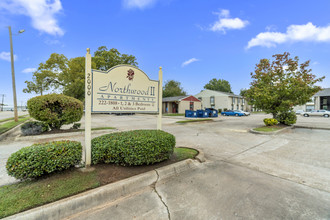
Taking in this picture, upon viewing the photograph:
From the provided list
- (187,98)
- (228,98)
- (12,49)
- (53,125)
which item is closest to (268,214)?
(53,125)

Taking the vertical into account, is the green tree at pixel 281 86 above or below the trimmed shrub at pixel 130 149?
above

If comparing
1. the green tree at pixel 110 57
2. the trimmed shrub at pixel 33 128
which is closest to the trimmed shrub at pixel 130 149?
the trimmed shrub at pixel 33 128

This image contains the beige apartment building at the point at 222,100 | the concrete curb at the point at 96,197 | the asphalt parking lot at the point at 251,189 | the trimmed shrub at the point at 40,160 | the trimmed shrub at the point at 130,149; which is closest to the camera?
the concrete curb at the point at 96,197

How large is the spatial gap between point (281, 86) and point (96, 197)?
36.9ft

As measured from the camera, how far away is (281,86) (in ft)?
30.5

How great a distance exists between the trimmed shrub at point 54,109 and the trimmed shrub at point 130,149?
4.95 m

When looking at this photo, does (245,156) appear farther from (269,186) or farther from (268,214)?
(268,214)

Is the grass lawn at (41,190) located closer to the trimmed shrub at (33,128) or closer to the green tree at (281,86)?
the trimmed shrub at (33,128)

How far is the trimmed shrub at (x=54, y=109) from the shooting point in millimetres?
6384

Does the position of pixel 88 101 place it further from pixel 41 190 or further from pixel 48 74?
pixel 48 74

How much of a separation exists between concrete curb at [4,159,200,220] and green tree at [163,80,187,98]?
45.2 metres

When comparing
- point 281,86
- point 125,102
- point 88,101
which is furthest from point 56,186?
point 281,86

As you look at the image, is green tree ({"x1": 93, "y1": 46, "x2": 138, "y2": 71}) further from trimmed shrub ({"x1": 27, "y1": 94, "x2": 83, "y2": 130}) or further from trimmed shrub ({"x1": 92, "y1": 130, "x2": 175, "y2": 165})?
trimmed shrub ({"x1": 92, "y1": 130, "x2": 175, "y2": 165})

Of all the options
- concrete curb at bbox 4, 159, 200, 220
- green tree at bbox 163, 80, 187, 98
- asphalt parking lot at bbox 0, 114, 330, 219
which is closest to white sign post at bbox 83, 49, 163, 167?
concrete curb at bbox 4, 159, 200, 220
